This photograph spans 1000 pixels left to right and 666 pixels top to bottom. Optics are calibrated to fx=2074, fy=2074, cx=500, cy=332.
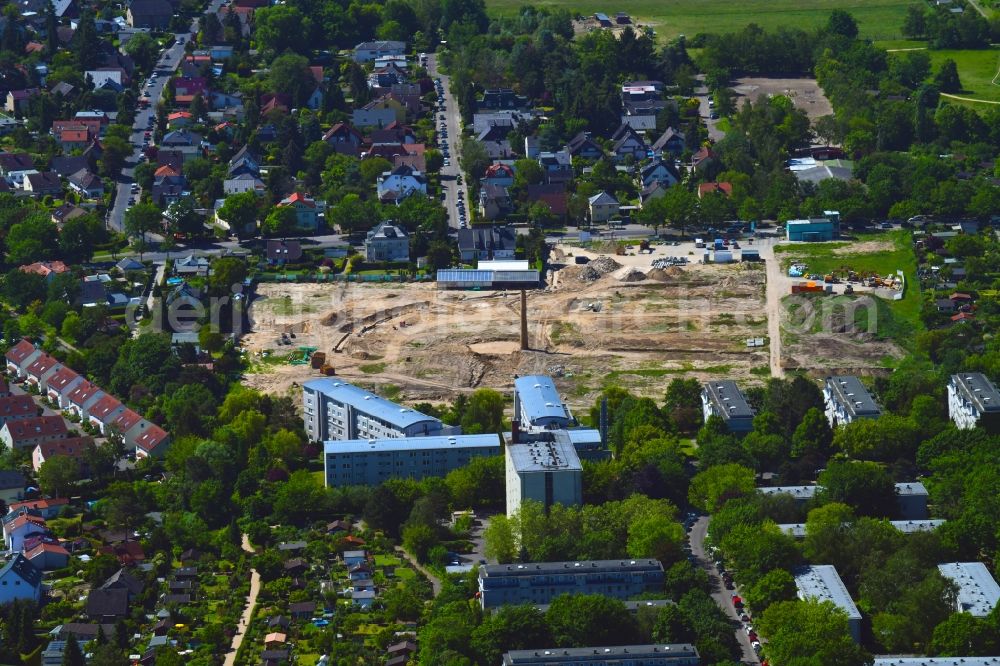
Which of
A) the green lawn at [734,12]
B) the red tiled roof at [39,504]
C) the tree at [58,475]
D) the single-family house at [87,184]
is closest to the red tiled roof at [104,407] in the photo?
the tree at [58,475]

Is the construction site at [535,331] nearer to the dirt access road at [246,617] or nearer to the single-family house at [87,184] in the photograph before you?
the single-family house at [87,184]

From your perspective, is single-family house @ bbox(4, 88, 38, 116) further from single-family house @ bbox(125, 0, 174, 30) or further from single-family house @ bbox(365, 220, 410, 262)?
single-family house @ bbox(365, 220, 410, 262)

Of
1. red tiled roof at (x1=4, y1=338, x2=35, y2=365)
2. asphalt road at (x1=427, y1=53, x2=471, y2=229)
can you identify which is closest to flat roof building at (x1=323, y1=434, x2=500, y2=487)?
red tiled roof at (x1=4, y1=338, x2=35, y2=365)

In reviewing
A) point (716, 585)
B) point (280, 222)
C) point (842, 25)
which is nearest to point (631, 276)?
point (280, 222)

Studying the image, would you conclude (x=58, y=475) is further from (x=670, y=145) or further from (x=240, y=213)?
(x=670, y=145)

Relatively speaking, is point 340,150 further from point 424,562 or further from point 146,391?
point 424,562
